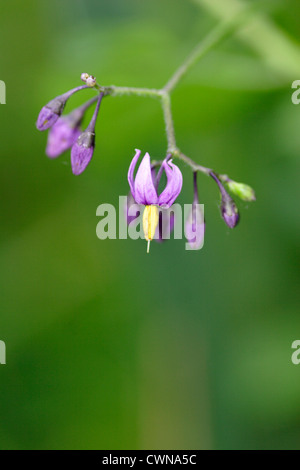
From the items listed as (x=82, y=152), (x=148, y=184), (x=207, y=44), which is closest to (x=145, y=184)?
(x=148, y=184)

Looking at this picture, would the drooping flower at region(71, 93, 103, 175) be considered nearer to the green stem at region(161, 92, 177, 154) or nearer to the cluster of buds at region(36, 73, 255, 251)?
the cluster of buds at region(36, 73, 255, 251)

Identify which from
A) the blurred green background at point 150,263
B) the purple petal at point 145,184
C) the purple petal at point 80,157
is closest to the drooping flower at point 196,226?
the purple petal at point 145,184

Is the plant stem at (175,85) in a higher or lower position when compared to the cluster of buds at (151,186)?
higher

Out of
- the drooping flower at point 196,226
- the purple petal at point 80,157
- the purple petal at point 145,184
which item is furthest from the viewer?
the drooping flower at point 196,226

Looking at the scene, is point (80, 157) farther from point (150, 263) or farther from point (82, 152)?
point (150, 263)

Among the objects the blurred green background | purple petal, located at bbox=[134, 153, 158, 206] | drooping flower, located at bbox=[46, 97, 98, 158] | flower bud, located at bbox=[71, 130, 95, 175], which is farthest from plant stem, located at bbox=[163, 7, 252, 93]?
purple petal, located at bbox=[134, 153, 158, 206]

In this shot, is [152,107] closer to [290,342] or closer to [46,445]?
[290,342]

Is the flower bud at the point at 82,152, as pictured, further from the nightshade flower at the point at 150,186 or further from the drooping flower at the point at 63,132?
the drooping flower at the point at 63,132

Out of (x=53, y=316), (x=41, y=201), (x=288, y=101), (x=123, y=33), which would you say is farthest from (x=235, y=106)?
(x=53, y=316)
